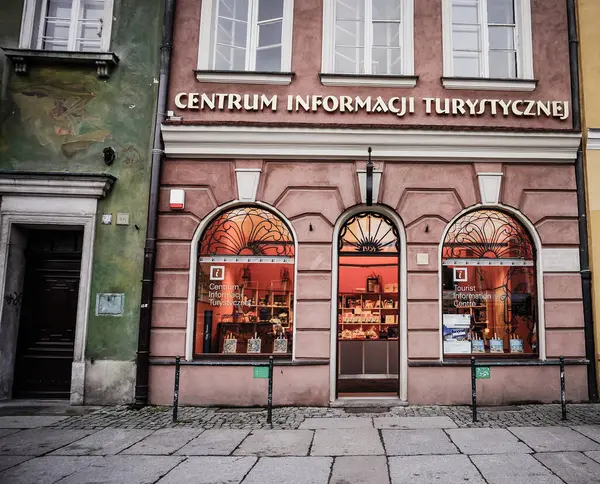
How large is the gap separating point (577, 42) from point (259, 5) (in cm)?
642

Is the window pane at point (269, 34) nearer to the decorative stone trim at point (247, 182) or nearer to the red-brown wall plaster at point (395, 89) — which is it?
the red-brown wall plaster at point (395, 89)

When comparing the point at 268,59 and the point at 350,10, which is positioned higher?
the point at 350,10

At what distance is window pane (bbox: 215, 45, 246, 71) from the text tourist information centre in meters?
0.20

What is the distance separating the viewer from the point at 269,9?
9.27 m

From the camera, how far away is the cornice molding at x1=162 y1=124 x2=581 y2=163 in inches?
339

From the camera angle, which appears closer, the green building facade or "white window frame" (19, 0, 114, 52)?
the green building facade

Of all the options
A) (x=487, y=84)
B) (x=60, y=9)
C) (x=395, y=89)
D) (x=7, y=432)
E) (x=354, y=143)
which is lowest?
(x=7, y=432)

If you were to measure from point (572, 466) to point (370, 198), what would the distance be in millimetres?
5068

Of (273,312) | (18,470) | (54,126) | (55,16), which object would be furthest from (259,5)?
(18,470)

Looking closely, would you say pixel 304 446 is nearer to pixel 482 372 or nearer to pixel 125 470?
pixel 125 470

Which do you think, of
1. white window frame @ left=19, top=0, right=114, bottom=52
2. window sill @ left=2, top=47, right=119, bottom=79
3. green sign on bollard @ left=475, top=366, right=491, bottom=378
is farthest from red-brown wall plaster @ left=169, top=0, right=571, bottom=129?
green sign on bollard @ left=475, top=366, right=491, bottom=378

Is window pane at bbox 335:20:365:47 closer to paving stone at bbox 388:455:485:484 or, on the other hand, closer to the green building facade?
the green building facade

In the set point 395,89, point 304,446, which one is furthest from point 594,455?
point 395,89

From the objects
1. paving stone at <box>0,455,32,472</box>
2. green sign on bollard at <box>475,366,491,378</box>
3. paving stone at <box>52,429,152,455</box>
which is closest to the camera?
paving stone at <box>0,455,32,472</box>
